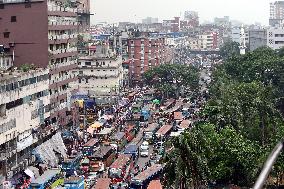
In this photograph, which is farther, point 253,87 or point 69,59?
point 69,59

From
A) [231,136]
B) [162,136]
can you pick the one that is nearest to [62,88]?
[162,136]

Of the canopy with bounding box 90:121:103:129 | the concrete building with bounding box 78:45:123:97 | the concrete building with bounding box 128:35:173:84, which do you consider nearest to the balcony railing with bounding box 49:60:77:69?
the canopy with bounding box 90:121:103:129

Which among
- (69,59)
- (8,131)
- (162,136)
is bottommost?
(162,136)

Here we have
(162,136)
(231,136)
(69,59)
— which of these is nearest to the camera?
(231,136)

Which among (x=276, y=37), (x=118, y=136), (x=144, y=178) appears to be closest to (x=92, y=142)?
(x=118, y=136)

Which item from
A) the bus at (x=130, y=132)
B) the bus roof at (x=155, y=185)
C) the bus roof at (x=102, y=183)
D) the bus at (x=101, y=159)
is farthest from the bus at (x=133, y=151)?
the bus roof at (x=155, y=185)

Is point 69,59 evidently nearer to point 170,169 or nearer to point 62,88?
point 62,88

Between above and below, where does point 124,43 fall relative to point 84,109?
above

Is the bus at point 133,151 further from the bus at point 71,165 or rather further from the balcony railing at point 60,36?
the balcony railing at point 60,36
